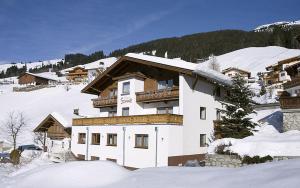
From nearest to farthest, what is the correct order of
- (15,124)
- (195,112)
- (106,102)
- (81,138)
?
(195,112), (81,138), (106,102), (15,124)

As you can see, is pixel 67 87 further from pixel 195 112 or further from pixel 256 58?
pixel 256 58

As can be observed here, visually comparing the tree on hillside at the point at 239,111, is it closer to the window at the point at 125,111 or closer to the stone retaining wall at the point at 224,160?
the stone retaining wall at the point at 224,160

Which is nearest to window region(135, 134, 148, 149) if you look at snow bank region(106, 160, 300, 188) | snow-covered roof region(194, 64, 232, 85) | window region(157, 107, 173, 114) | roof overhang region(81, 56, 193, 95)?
window region(157, 107, 173, 114)

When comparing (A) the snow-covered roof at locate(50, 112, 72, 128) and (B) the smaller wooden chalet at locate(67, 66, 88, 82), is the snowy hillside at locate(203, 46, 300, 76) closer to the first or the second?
(B) the smaller wooden chalet at locate(67, 66, 88, 82)

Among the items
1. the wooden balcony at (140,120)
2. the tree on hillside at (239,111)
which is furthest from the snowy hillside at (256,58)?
the wooden balcony at (140,120)

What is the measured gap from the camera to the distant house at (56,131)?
40.6 m

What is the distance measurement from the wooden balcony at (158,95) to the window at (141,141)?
3.72m

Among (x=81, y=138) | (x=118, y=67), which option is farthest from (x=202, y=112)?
(x=81, y=138)

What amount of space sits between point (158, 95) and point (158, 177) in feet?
66.8

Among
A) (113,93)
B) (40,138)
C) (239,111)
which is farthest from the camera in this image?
(40,138)

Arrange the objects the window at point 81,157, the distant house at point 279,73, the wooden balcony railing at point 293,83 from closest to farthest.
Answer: the wooden balcony railing at point 293,83 → the window at point 81,157 → the distant house at point 279,73

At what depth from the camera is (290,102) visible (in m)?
24.3

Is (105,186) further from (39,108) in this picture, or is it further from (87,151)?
(39,108)

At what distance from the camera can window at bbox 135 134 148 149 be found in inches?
1063
